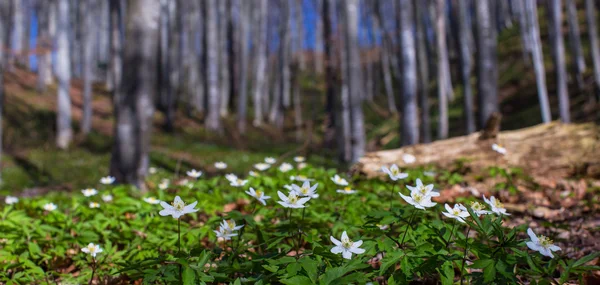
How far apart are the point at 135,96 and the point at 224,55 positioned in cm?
1787

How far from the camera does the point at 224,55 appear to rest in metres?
23.2

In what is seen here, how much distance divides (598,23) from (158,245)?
32.6 metres

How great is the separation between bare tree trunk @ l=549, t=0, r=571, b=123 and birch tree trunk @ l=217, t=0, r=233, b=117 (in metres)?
15.2

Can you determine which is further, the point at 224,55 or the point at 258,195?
the point at 224,55

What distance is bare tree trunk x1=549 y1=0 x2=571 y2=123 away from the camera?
44.0ft

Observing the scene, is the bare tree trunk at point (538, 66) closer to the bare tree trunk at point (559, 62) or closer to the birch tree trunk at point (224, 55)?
the bare tree trunk at point (559, 62)

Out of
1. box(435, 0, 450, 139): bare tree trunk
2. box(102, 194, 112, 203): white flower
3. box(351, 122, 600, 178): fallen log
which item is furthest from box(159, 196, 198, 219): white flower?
box(435, 0, 450, 139): bare tree trunk

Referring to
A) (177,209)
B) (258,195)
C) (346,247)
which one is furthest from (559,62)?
(177,209)

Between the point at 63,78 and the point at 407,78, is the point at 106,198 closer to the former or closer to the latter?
the point at 407,78

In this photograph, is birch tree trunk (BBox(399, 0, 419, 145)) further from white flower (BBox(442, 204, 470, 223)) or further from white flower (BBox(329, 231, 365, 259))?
white flower (BBox(329, 231, 365, 259))

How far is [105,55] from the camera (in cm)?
3322

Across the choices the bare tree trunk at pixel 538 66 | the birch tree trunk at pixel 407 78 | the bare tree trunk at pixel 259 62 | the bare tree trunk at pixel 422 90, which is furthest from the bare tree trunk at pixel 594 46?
the bare tree trunk at pixel 259 62

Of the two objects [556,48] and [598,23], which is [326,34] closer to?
[556,48]

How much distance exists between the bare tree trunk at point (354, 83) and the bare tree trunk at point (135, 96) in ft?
16.2
